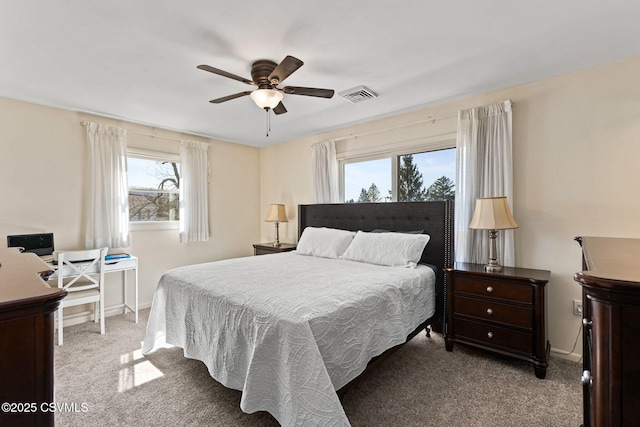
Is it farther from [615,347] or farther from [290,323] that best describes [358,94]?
[615,347]

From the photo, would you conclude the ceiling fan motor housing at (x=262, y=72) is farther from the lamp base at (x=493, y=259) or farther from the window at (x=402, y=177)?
the lamp base at (x=493, y=259)

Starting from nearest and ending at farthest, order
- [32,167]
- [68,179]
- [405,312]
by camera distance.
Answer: [405,312]
[32,167]
[68,179]

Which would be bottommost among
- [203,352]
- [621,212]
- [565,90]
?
[203,352]

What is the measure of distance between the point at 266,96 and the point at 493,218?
83.8 inches

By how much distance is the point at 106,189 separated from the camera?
3.55m

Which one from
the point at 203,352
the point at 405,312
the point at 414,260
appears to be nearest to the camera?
the point at 203,352

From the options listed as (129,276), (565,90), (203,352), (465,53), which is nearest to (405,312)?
(203,352)

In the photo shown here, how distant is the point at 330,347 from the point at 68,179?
360 centimetres

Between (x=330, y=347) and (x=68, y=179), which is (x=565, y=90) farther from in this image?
(x=68, y=179)

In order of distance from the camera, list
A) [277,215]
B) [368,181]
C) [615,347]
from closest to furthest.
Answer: [615,347], [368,181], [277,215]

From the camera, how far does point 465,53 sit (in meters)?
2.20

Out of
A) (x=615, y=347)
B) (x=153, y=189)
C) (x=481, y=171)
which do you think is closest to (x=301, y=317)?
(x=615, y=347)

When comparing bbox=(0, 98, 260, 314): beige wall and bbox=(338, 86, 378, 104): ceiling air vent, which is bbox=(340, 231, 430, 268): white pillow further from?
bbox=(0, 98, 260, 314): beige wall

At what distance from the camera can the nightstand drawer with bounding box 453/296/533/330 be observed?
2.31m
